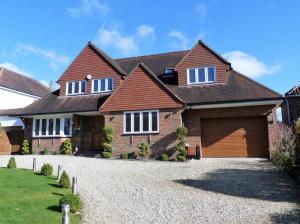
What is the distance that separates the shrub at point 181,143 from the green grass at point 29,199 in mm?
9231

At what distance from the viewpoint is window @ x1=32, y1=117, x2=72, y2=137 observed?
83.4 ft

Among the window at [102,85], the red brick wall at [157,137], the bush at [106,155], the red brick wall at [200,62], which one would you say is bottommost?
the bush at [106,155]

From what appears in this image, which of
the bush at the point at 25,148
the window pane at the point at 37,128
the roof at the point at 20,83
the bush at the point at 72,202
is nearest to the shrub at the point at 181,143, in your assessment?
the bush at the point at 72,202

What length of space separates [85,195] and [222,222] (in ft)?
15.8

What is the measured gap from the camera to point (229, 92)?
21016 millimetres

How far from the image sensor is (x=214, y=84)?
884 inches

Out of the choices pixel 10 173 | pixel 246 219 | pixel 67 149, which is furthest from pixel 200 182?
pixel 67 149

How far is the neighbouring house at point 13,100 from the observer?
2866 centimetres

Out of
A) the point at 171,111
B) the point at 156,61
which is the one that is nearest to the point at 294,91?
the point at 156,61

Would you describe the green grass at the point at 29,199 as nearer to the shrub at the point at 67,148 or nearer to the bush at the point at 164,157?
the bush at the point at 164,157

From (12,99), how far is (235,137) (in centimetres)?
2614

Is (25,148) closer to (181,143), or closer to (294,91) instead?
(181,143)

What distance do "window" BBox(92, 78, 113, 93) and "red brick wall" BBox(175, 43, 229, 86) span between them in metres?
6.01

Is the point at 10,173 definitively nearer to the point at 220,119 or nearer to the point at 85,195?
the point at 85,195
